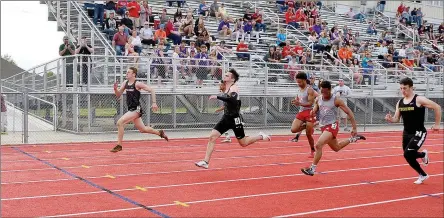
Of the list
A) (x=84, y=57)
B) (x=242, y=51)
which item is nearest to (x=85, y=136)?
(x=84, y=57)

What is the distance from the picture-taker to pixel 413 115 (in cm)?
906

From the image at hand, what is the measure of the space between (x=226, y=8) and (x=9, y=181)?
21243mm

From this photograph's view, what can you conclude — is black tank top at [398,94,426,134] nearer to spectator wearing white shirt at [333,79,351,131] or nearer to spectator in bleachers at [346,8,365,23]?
spectator wearing white shirt at [333,79,351,131]

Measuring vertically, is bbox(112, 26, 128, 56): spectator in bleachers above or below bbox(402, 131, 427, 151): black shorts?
above

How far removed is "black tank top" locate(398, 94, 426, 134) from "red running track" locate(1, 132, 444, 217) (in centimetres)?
99

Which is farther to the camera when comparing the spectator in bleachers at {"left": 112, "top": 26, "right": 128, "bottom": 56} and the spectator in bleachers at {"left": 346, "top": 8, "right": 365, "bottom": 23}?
the spectator in bleachers at {"left": 346, "top": 8, "right": 365, "bottom": 23}

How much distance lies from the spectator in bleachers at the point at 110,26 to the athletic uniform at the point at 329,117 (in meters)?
12.0

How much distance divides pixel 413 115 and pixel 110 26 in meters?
13.8

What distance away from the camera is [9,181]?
28.2ft

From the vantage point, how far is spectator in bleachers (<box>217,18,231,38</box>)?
80.3ft

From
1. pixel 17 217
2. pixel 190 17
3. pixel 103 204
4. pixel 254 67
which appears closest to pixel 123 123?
pixel 103 204

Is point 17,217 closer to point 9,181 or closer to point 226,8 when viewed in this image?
point 9,181

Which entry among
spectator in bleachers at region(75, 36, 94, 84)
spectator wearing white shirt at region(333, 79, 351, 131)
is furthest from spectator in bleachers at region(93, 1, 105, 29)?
spectator wearing white shirt at region(333, 79, 351, 131)

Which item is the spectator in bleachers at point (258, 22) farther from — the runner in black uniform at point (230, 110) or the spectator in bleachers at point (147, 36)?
the runner in black uniform at point (230, 110)
